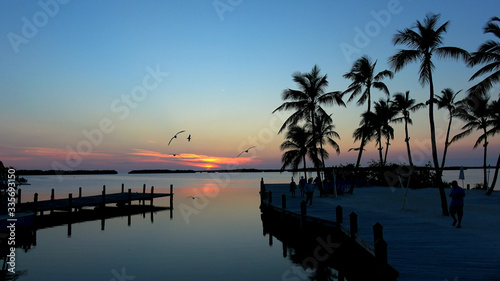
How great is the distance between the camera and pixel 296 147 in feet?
177

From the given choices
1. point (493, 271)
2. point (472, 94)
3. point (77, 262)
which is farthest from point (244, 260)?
point (472, 94)

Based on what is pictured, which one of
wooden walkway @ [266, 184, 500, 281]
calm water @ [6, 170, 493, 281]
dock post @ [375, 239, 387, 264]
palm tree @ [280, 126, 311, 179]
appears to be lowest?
calm water @ [6, 170, 493, 281]

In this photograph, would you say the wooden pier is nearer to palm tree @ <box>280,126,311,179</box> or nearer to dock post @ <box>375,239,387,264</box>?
dock post @ <box>375,239,387,264</box>

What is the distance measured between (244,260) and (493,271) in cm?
1246

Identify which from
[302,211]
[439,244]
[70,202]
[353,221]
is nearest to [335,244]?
[302,211]

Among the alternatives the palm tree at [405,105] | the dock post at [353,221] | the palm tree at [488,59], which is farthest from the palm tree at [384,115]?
the dock post at [353,221]

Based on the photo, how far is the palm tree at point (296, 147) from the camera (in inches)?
2074

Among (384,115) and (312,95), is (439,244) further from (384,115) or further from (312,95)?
(384,115)

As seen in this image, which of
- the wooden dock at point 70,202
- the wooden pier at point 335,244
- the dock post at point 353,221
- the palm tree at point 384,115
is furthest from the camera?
the palm tree at point 384,115

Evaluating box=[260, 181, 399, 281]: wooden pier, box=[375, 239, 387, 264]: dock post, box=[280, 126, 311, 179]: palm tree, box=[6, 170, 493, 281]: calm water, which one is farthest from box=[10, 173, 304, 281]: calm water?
box=[280, 126, 311, 179]: palm tree

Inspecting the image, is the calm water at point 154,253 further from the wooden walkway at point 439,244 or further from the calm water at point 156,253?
the wooden walkway at point 439,244

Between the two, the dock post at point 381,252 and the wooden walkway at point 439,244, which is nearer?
the wooden walkway at point 439,244

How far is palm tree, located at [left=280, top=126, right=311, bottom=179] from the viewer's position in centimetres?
5268

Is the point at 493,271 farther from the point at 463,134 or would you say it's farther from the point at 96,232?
the point at 463,134
